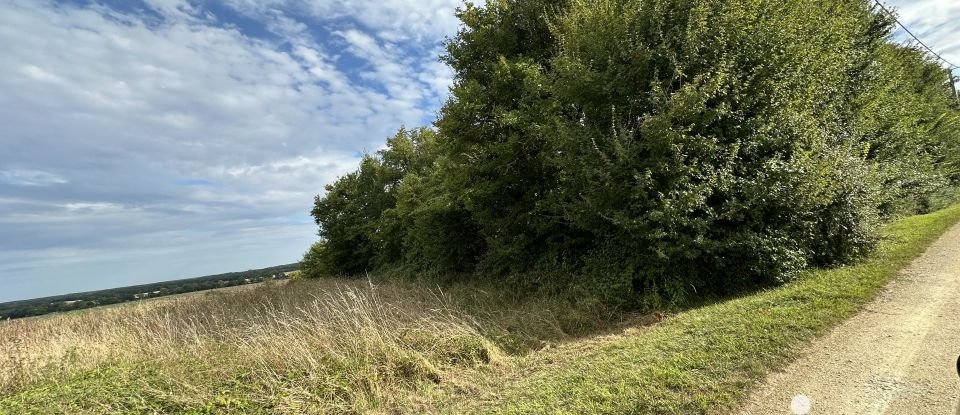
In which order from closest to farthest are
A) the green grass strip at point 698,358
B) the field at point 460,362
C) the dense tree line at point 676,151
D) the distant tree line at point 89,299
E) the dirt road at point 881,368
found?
the dirt road at point 881,368 → the green grass strip at point 698,358 → the field at point 460,362 → the dense tree line at point 676,151 → the distant tree line at point 89,299

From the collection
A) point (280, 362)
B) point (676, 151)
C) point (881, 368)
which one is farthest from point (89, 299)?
point (881, 368)

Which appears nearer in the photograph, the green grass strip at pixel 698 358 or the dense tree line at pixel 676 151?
the green grass strip at pixel 698 358

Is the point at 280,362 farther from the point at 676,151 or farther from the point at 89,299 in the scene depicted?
the point at 89,299

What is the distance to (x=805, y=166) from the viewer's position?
8336mm

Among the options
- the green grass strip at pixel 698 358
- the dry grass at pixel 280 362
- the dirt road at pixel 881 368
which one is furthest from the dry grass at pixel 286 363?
the dirt road at pixel 881 368

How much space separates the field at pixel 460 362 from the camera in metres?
4.79

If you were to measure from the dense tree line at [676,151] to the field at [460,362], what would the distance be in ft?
3.45

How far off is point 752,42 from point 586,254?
5.67 metres

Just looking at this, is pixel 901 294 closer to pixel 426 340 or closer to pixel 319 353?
pixel 426 340

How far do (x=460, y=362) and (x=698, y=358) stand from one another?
10.2 ft

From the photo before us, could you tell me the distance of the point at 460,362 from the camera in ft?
21.0

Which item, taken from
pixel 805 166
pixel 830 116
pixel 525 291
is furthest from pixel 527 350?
pixel 830 116

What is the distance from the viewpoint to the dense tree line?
8.26 m

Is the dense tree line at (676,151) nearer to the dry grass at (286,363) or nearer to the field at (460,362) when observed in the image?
the field at (460,362)
